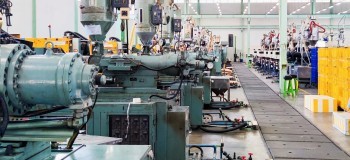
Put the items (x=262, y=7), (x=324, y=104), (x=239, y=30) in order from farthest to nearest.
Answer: (x=239, y=30) < (x=262, y=7) < (x=324, y=104)

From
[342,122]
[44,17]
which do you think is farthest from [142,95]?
[44,17]

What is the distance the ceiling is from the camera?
30312mm

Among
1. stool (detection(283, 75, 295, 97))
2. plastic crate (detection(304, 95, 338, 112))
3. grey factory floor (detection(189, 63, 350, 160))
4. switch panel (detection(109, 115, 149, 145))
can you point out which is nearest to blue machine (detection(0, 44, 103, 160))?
switch panel (detection(109, 115, 149, 145))

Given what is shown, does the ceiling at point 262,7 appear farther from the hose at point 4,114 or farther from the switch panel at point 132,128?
the hose at point 4,114

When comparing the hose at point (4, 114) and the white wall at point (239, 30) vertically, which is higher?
the white wall at point (239, 30)

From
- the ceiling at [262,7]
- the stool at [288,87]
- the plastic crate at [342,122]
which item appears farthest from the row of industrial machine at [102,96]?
the ceiling at [262,7]

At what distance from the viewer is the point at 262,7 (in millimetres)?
31688

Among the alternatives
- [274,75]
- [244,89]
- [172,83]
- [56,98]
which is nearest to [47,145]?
[56,98]

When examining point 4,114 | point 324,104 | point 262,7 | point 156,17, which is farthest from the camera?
point 262,7

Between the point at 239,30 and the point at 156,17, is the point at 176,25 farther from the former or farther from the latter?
the point at 239,30

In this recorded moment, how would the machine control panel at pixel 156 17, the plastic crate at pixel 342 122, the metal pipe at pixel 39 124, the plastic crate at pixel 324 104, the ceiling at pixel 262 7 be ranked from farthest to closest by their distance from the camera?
1. the ceiling at pixel 262 7
2. the plastic crate at pixel 324 104
3. the plastic crate at pixel 342 122
4. the machine control panel at pixel 156 17
5. the metal pipe at pixel 39 124

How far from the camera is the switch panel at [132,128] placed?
436cm

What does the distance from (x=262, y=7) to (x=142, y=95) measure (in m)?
27.7

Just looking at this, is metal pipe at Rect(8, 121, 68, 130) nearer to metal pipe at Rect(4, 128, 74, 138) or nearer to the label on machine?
metal pipe at Rect(4, 128, 74, 138)
